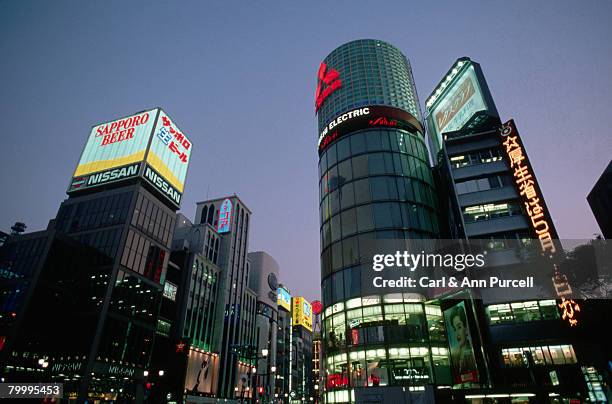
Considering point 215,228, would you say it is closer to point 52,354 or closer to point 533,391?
point 52,354

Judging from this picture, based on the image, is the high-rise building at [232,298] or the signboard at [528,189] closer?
the signboard at [528,189]

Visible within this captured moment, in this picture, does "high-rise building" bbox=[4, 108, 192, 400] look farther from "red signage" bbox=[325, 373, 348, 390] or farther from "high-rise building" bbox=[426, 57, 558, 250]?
"high-rise building" bbox=[426, 57, 558, 250]

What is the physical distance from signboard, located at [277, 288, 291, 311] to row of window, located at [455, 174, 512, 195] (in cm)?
9893

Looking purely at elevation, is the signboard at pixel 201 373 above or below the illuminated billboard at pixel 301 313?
below

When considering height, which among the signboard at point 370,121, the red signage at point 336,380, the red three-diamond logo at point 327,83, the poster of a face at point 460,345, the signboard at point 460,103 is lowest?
the red signage at point 336,380

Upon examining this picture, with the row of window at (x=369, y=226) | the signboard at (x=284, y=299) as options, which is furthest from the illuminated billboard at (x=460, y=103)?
the signboard at (x=284, y=299)

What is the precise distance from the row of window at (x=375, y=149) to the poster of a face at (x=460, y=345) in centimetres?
2024

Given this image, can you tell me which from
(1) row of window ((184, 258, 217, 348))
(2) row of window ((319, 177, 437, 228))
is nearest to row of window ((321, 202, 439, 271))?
(2) row of window ((319, 177, 437, 228))

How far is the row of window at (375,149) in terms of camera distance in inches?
1918

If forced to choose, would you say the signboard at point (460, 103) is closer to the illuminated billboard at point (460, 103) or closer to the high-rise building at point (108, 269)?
the illuminated billboard at point (460, 103)

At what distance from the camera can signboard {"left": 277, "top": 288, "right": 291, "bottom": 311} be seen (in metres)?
135

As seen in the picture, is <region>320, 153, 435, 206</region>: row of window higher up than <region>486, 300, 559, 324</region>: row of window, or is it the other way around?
<region>320, 153, 435, 206</region>: row of window

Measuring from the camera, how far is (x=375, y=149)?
49844 millimetres

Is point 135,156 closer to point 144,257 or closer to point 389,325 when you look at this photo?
point 144,257
